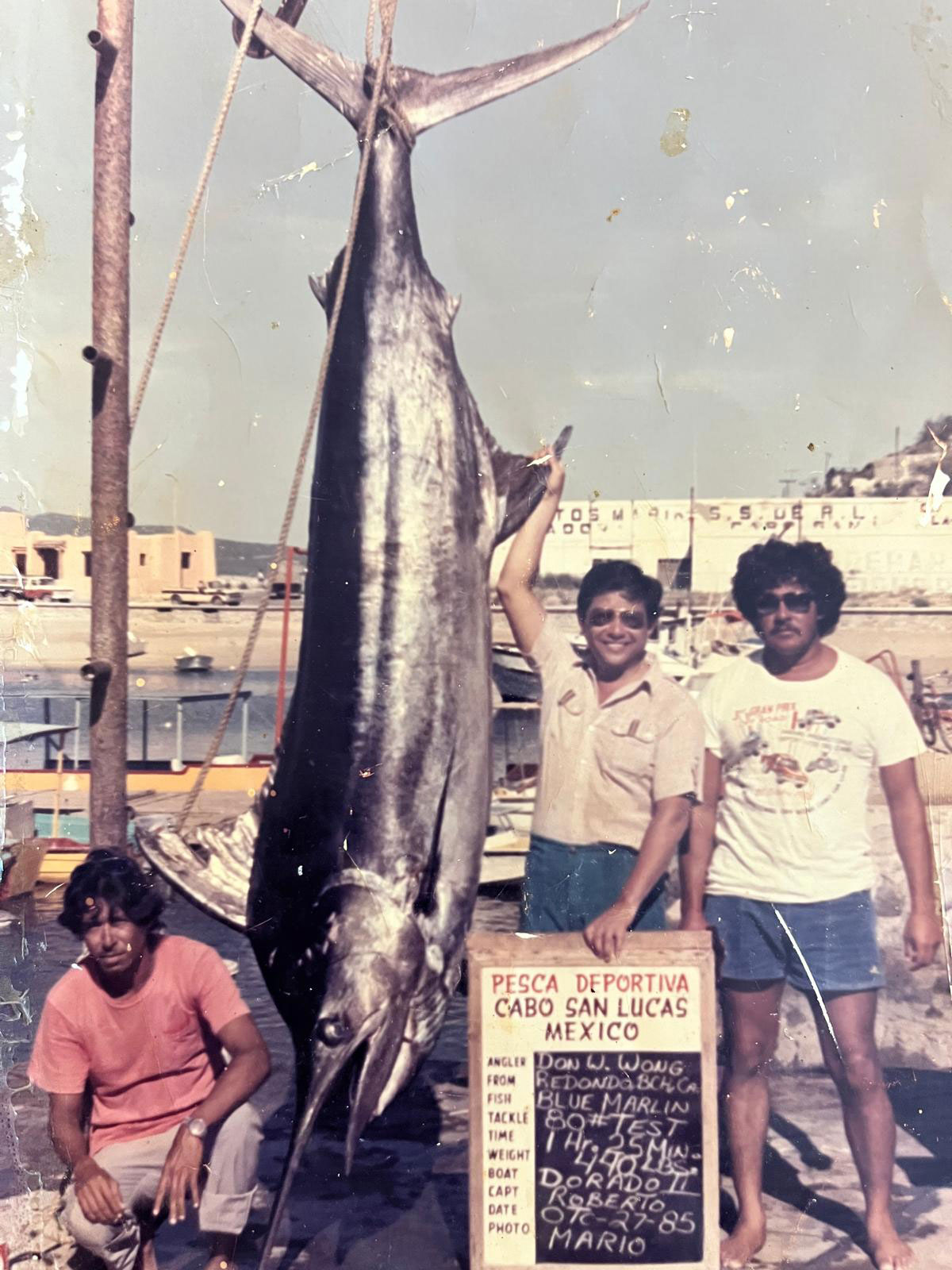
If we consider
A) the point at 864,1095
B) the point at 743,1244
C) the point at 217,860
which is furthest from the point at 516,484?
the point at 743,1244

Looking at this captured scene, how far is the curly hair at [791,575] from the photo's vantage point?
2.86 metres

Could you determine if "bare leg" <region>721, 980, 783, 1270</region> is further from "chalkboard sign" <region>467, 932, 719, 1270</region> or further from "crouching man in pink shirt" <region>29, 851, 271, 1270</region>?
"crouching man in pink shirt" <region>29, 851, 271, 1270</region>

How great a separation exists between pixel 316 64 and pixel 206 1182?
8.55 feet

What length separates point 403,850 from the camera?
2756 millimetres

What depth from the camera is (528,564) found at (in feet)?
9.52

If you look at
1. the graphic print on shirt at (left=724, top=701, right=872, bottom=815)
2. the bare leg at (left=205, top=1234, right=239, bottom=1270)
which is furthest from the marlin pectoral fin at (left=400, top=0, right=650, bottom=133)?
the bare leg at (left=205, top=1234, right=239, bottom=1270)

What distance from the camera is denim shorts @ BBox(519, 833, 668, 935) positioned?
285 cm

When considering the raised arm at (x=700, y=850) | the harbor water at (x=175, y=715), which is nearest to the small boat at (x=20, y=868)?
the harbor water at (x=175, y=715)

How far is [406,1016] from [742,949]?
0.84 metres

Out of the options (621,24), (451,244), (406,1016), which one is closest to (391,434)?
(451,244)

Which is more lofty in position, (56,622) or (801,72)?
(801,72)

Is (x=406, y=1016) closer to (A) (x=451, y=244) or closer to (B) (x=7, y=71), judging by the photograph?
(A) (x=451, y=244)

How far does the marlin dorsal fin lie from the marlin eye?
215cm

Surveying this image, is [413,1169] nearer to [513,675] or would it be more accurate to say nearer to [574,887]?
[574,887]
